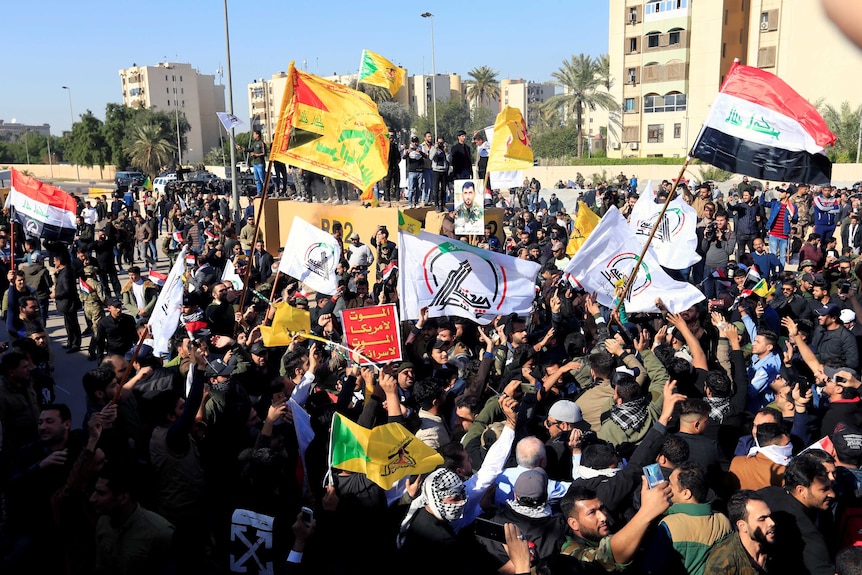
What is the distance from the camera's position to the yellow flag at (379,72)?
15.5m

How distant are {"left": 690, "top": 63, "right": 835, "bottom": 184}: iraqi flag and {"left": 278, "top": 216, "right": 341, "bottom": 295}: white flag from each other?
445cm

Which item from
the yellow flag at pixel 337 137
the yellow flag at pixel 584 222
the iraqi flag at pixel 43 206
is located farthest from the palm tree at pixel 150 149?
the yellow flag at pixel 337 137

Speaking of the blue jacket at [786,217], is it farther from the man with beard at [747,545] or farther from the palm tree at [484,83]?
the palm tree at [484,83]

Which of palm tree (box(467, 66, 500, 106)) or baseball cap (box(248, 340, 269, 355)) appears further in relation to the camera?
palm tree (box(467, 66, 500, 106))

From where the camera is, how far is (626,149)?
6256cm

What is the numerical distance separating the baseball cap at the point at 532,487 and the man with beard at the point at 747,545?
3.05ft

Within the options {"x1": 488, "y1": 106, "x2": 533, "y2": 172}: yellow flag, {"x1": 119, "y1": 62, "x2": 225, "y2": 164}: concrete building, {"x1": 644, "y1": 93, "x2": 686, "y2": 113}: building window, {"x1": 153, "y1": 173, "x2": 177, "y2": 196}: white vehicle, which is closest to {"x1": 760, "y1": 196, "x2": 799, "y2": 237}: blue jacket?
{"x1": 488, "y1": 106, "x2": 533, "y2": 172}: yellow flag

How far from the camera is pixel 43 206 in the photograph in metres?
10.7

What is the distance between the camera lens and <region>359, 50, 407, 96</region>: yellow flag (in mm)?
15492

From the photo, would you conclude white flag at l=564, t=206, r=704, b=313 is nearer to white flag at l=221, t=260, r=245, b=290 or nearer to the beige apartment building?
white flag at l=221, t=260, r=245, b=290

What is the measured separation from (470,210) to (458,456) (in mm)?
8345

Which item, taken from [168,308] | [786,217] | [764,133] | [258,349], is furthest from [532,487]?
[786,217]

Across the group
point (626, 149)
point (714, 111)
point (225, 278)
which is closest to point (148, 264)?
point (225, 278)

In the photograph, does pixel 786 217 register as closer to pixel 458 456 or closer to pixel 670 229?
pixel 670 229
